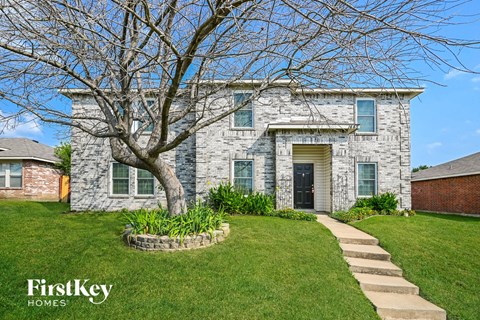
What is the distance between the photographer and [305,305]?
4047 millimetres

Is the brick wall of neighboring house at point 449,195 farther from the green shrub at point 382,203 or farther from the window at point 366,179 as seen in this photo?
the window at point 366,179

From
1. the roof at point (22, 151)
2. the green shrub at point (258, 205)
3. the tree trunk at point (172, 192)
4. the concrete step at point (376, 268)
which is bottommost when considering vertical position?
the concrete step at point (376, 268)

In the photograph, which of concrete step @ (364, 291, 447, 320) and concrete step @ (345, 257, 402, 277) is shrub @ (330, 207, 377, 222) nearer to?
concrete step @ (345, 257, 402, 277)

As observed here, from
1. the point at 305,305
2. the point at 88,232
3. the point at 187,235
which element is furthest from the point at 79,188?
the point at 305,305

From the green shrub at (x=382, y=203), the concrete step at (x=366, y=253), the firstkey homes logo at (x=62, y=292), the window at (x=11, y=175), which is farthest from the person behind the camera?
the window at (x=11, y=175)

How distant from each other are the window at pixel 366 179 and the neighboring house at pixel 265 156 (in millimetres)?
41

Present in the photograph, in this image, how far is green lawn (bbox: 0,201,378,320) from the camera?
3883 millimetres

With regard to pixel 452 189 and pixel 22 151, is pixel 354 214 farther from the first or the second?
pixel 22 151

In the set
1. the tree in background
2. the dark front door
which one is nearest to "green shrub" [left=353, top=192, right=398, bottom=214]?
the dark front door

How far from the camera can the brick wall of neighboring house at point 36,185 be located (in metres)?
16.1

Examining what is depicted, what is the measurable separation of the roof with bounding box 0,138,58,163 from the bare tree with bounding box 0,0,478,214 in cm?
1341

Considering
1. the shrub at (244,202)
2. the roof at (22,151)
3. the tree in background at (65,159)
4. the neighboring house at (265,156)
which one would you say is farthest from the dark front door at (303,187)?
the roof at (22,151)

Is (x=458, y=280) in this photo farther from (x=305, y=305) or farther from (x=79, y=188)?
(x=79, y=188)

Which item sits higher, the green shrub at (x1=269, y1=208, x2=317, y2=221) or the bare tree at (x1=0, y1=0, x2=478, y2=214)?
the bare tree at (x1=0, y1=0, x2=478, y2=214)
